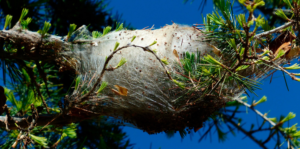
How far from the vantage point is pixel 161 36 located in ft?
2.32

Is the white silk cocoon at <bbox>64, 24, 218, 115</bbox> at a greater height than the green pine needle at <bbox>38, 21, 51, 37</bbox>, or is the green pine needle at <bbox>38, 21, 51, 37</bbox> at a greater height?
the white silk cocoon at <bbox>64, 24, 218, 115</bbox>

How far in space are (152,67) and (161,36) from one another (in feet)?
0.29

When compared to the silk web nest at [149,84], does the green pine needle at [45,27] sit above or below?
below

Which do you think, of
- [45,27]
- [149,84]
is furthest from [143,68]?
[45,27]

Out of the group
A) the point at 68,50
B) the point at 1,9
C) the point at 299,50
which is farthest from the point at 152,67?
the point at 1,9

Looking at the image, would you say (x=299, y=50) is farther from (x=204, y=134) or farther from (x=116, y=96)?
(x=204, y=134)

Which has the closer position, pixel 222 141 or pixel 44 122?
pixel 44 122

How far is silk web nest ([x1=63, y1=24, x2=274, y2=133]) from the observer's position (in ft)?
2.15

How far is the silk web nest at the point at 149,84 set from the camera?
0.66 meters

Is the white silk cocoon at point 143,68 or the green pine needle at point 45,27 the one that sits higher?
the white silk cocoon at point 143,68

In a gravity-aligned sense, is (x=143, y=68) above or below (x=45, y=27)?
above

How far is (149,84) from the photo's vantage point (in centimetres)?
69

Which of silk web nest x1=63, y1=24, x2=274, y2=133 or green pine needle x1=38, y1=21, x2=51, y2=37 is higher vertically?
silk web nest x1=63, y1=24, x2=274, y2=133

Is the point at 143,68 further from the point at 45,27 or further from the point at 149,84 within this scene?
the point at 45,27
